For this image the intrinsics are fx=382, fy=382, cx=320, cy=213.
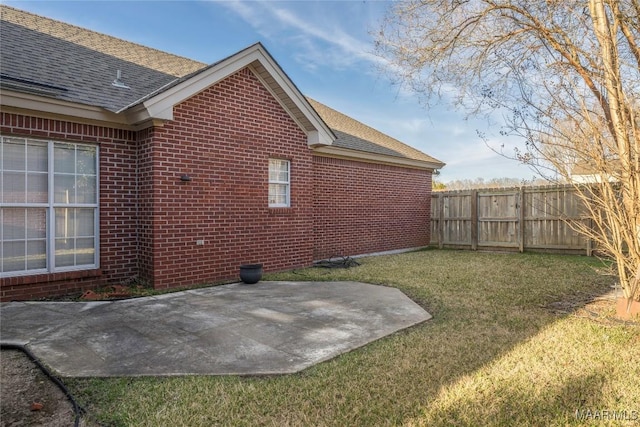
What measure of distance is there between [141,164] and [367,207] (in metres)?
7.08

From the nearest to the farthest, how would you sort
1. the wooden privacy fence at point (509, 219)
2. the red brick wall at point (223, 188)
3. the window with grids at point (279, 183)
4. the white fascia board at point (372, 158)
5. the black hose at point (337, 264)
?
the red brick wall at point (223, 188)
the window with grids at point (279, 183)
the black hose at point (337, 264)
the white fascia board at point (372, 158)
the wooden privacy fence at point (509, 219)

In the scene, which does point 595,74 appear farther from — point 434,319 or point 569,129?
point 434,319

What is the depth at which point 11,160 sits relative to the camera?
596 centimetres

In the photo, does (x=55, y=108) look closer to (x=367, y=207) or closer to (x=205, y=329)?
(x=205, y=329)

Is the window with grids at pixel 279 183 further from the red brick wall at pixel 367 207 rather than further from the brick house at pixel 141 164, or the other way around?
the red brick wall at pixel 367 207

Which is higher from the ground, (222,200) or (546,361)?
(222,200)

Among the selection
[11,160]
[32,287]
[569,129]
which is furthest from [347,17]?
[32,287]

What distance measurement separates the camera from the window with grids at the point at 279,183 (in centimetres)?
909

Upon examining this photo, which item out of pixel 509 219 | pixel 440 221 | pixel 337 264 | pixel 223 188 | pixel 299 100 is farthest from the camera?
pixel 440 221

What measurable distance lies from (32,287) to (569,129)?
28.1 ft

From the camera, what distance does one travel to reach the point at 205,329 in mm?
4629

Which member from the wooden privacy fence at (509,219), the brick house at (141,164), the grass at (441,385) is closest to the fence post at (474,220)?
the wooden privacy fence at (509,219)

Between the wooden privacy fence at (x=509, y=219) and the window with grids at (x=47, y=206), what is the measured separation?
11.3 meters

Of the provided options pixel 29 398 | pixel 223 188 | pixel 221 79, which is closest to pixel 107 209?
pixel 223 188
